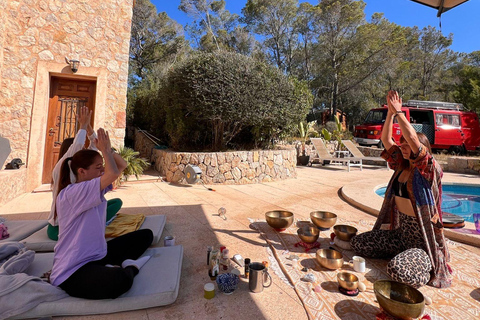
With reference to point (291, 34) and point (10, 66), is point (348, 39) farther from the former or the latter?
point (10, 66)

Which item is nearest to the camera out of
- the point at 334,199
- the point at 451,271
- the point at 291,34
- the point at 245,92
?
the point at 451,271

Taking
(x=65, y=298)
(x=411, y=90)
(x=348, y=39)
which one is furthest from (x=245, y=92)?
(x=411, y=90)

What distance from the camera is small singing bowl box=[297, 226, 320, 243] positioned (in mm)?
2955

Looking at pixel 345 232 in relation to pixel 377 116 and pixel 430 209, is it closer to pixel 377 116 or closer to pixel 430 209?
pixel 430 209

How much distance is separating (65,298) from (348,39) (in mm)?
24808

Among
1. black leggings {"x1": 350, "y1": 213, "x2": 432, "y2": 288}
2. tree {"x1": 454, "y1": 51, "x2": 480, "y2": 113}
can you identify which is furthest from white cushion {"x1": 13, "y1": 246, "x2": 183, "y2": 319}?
tree {"x1": 454, "y1": 51, "x2": 480, "y2": 113}

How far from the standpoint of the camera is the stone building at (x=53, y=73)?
556 cm

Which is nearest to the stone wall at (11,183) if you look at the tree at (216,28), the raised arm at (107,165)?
the raised arm at (107,165)

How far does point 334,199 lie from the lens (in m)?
5.50

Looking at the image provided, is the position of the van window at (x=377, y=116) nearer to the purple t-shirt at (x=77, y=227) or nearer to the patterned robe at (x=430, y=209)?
the patterned robe at (x=430, y=209)

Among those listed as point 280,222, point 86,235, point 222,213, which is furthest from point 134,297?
point 222,213

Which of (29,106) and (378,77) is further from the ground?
(378,77)

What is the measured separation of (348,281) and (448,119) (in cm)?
1459

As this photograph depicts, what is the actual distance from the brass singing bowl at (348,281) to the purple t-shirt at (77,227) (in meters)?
2.07
